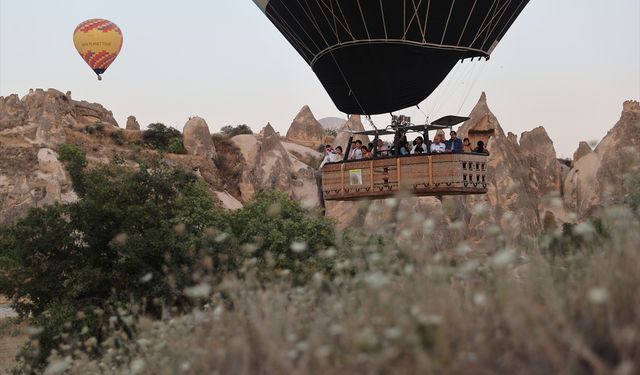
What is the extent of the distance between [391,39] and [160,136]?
49.4 m

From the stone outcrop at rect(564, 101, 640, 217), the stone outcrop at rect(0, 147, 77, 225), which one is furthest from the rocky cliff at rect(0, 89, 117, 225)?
the stone outcrop at rect(564, 101, 640, 217)

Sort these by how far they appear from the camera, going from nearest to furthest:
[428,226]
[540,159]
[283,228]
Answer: [428,226] < [283,228] < [540,159]

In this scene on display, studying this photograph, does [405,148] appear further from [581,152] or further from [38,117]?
[38,117]

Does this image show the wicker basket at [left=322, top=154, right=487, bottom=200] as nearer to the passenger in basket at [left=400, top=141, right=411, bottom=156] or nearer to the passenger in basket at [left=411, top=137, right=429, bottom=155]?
the passenger in basket at [left=411, top=137, right=429, bottom=155]

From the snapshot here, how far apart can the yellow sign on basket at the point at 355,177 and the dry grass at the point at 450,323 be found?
1032 cm

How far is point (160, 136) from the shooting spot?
66188 millimetres

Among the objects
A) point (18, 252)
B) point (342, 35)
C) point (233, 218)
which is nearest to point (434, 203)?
point (233, 218)

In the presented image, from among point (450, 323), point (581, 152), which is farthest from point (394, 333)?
point (581, 152)

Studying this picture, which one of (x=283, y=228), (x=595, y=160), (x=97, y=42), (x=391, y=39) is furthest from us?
(x=97, y=42)

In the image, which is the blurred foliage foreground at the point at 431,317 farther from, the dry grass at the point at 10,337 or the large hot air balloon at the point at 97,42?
the large hot air balloon at the point at 97,42

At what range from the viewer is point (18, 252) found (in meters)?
17.5

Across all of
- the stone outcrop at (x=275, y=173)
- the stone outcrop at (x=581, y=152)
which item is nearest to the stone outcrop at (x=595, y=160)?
the stone outcrop at (x=581, y=152)

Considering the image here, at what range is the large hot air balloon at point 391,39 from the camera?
60.3 ft

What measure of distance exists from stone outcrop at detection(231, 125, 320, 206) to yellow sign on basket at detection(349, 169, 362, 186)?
35.4 metres
